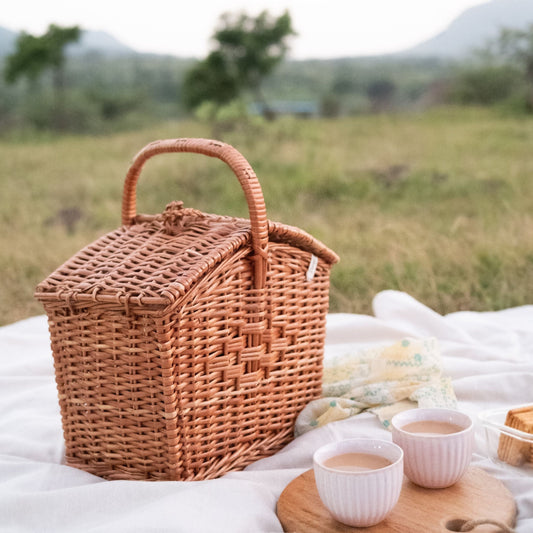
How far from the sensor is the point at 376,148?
237 inches

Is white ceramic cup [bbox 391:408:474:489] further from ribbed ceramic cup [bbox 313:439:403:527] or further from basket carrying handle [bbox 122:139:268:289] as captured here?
basket carrying handle [bbox 122:139:268:289]

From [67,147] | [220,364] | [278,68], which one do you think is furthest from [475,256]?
[278,68]

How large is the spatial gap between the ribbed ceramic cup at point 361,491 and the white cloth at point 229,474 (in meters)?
0.17

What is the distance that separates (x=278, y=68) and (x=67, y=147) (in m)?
3.75

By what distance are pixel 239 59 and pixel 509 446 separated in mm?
9085

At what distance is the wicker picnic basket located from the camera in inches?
49.1

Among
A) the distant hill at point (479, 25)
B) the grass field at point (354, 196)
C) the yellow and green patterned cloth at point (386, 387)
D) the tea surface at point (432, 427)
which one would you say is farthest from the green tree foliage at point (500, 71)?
the tea surface at point (432, 427)

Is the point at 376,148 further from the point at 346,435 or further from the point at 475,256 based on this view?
the point at 346,435

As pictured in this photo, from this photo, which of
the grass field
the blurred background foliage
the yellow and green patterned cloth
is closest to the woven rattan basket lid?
the yellow and green patterned cloth

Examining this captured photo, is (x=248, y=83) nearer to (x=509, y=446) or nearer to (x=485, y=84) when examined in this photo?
(x=485, y=84)

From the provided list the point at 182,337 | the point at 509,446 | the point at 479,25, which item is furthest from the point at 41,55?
the point at 509,446

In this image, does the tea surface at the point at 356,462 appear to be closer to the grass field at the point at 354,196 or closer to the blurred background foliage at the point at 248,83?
the grass field at the point at 354,196

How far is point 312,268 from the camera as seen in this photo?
151 cm

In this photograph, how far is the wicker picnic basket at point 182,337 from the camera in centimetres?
125
